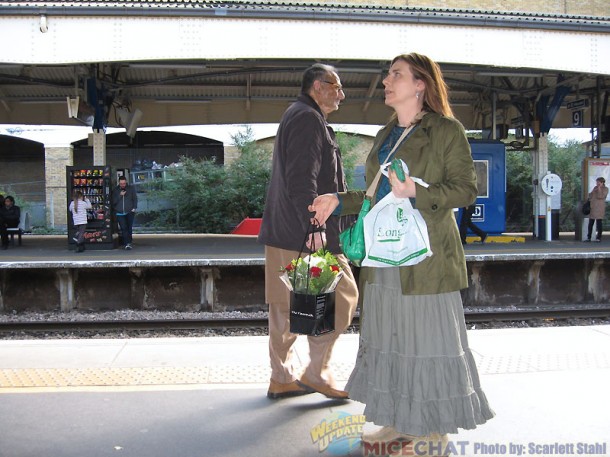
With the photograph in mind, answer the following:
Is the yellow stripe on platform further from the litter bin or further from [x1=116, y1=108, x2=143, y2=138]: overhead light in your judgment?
[x1=116, y1=108, x2=143, y2=138]: overhead light

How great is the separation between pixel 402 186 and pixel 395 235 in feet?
0.71

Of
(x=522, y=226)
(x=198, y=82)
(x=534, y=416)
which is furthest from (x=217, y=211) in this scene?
(x=534, y=416)

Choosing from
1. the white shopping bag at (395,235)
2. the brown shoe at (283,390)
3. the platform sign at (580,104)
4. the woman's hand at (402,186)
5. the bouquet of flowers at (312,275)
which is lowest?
the brown shoe at (283,390)

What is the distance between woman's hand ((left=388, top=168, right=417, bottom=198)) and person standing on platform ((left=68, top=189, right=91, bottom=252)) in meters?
10.8

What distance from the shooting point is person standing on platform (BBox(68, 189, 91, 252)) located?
1231cm

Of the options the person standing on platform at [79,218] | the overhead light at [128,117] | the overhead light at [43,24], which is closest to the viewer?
the overhead light at [43,24]

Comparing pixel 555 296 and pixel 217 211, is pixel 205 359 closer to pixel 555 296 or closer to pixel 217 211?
pixel 555 296

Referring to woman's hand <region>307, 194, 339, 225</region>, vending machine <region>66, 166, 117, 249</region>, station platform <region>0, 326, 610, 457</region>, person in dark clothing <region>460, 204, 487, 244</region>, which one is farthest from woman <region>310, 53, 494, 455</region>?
vending machine <region>66, 166, 117, 249</region>

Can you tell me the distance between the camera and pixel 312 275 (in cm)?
317

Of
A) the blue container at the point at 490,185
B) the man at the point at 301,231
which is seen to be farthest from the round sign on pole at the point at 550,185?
the man at the point at 301,231

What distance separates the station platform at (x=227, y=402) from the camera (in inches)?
121

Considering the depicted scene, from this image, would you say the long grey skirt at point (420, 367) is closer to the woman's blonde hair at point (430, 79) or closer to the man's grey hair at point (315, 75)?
the woman's blonde hair at point (430, 79)

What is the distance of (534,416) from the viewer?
340cm

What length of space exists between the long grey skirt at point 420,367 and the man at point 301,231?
2.94 feet
